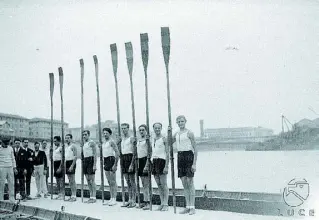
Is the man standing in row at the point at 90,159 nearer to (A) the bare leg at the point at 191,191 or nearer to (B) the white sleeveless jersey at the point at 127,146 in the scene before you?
(B) the white sleeveless jersey at the point at 127,146

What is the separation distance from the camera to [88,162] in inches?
253

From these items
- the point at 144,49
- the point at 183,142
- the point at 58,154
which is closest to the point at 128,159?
the point at 183,142

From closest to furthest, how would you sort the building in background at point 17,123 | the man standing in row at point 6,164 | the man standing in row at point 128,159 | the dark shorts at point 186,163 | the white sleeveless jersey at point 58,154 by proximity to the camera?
the dark shorts at point 186,163 → the man standing in row at point 128,159 → the man standing in row at point 6,164 → the white sleeveless jersey at point 58,154 → the building in background at point 17,123

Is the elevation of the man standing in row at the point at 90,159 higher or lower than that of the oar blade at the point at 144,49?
lower

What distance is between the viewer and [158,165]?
17.5ft

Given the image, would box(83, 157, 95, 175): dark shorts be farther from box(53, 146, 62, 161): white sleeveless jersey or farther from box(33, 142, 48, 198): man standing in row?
box(33, 142, 48, 198): man standing in row

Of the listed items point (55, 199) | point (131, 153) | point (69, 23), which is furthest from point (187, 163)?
point (55, 199)

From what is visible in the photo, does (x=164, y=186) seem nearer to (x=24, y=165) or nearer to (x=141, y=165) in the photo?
(x=141, y=165)

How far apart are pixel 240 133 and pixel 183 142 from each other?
1970 inches

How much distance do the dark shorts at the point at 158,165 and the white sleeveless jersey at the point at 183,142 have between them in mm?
369

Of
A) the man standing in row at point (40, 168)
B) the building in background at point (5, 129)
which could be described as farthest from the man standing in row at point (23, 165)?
the building in background at point (5, 129)

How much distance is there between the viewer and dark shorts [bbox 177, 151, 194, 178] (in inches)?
199

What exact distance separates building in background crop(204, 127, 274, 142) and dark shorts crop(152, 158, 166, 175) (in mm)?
44082

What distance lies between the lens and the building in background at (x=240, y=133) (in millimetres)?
50088
